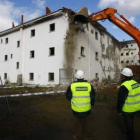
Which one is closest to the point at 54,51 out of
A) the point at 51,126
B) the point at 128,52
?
the point at 51,126

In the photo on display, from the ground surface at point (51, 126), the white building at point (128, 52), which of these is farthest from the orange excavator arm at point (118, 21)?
the white building at point (128, 52)

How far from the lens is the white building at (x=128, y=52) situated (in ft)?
109

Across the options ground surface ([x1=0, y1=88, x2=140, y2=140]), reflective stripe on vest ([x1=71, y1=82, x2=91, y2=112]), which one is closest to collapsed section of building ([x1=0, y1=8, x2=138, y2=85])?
ground surface ([x1=0, y1=88, x2=140, y2=140])

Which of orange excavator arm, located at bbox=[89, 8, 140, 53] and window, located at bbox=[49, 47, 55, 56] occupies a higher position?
orange excavator arm, located at bbox=[89, 8, 140, 53]

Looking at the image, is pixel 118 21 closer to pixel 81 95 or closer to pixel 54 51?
pixel 54 51

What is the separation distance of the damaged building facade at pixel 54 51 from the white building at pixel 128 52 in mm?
7666

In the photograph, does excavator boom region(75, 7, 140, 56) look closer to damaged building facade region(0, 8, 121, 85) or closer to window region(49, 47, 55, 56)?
damaged building facade region(0, 8, 121, 85)

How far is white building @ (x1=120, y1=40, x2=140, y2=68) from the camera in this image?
33.3 m

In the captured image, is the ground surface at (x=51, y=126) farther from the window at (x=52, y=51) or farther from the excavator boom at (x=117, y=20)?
the window at (x=52, y=51)

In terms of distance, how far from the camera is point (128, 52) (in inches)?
1334

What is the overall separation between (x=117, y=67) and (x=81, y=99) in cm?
2955

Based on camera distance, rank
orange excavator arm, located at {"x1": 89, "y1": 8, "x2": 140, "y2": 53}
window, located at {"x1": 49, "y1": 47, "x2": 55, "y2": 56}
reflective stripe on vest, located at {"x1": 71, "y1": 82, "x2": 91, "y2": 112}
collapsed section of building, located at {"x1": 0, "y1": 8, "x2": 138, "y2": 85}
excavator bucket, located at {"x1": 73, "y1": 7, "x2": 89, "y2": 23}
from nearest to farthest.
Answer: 1. reflective stripe on vest, located at {"x1": 71, "y1": 82, "x2": 91, "y2": 112}
2. orange excavator arm, located at {"x1": 89, "y1": 8, "x2": 140, "y2": 53}
3. excavator bucket, located at {"x1": 73, "y1": 7, "x2": 89, "y2": 23}
4. collapsed section of building, located at {"x1": 0, "y1": 8, "x2": 138, "y2": 85}
5. window, located at {"x1": 49, "y1": 47, "x2": 55, "y2": 56}

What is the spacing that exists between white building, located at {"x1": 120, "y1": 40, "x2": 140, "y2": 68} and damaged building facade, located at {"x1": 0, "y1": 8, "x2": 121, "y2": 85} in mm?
7666

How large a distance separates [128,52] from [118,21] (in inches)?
825
